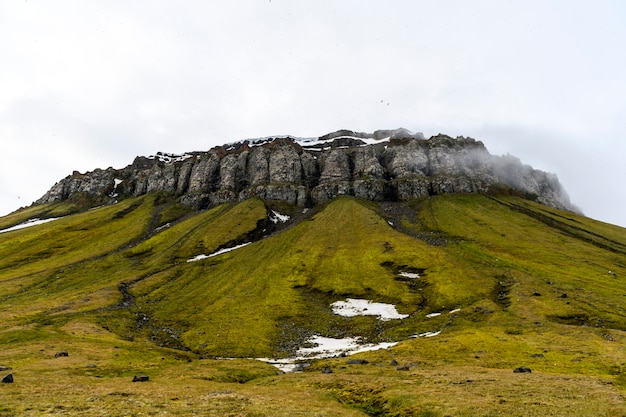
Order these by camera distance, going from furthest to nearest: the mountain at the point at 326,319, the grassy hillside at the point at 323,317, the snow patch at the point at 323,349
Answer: the snow patch at the point at 323,349 → the mountain at the point at 326,319 → the grassy hillside at the point at 323,317

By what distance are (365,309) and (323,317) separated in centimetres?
1238

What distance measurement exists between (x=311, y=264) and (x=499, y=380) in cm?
10203

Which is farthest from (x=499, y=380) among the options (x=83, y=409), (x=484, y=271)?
(x=484, y=271)

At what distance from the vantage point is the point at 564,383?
121 ft

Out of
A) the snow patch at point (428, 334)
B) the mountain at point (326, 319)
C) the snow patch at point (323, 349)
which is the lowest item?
the snow patch at point (323, 349)

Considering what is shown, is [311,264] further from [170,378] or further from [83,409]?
[83,409]

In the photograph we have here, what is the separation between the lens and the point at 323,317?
97750 millimetres

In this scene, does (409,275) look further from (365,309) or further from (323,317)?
(323,317)

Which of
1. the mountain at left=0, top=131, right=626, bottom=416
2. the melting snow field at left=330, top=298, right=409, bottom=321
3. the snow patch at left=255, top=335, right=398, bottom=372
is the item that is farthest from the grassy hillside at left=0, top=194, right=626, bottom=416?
the snow patch at left=255, top=335, right=398, bottom=372

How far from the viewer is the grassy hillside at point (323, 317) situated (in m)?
34.9

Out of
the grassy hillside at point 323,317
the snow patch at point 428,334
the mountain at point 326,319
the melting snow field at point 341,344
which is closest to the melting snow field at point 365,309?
the melting snow field at point 341,344

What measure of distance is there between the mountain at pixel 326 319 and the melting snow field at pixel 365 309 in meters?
0.86

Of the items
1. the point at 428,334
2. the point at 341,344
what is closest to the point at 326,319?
the point at 341,344

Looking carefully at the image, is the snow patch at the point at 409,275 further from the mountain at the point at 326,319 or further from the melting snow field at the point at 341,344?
the melting snow field at the point at 341,344
